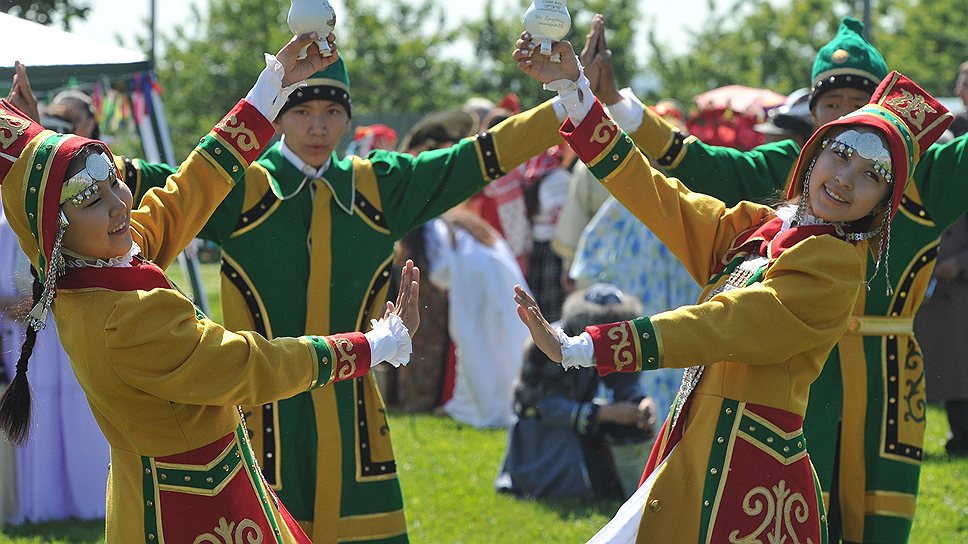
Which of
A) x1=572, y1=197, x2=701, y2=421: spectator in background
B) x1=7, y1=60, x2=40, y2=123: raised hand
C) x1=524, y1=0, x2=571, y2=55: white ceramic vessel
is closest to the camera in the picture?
x1=524, y1=0, x2=571, y2=55: white ceramic vessel

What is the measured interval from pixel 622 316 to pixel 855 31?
217 centimetres

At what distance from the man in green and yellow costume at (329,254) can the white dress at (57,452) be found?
2338 mm

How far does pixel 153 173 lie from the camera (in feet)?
12.2

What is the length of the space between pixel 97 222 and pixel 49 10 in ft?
21.2

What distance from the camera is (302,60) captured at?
3.59 metres

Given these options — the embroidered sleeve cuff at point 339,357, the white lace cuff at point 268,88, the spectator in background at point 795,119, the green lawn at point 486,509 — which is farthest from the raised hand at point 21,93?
the spectator in background at point 795,119

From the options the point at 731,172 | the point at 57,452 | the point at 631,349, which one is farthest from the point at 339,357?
the point at 57,452

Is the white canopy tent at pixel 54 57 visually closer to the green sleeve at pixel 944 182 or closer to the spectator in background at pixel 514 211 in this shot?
the green sleeve at pixel 944 182

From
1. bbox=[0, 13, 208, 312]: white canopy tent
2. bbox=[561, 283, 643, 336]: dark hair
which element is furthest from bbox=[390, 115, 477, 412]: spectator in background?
bbox=[0, 13, 208, 312]: white canopy tent

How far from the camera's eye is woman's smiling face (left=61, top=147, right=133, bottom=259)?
289 centimetres

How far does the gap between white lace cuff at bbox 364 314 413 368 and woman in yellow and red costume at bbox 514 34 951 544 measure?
33 cm

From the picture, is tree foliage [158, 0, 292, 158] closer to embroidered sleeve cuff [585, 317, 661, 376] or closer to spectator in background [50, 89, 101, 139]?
spectator in background [50, 89, 101, 139]

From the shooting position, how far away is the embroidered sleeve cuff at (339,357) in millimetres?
3066

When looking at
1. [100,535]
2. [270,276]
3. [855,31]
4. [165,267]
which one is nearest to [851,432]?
[855,31]
